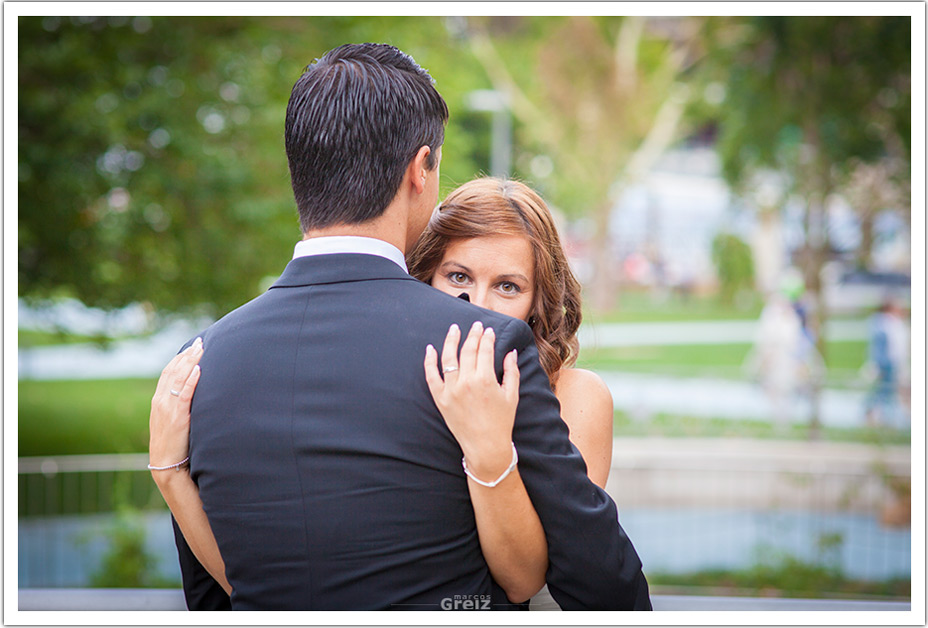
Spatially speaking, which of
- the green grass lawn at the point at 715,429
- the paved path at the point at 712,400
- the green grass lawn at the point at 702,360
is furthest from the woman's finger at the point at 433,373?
the green grass lawn at the point at 702,360

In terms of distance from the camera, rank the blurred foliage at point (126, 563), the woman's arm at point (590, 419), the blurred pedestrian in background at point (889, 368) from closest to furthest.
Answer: the woman's arm at point (590, 419), the blurred foliage at point (126, 563), the blurred pedestrian in background at point (889, 368)

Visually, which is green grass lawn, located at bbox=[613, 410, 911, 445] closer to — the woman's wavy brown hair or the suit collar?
the woman's wavy brown hair

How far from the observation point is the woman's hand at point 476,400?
150 cm

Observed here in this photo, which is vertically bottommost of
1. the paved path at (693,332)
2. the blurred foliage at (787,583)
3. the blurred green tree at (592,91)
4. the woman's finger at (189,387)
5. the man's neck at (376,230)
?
the blurred foliage at (787,583)

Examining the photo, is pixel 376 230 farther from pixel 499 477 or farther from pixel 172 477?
pixel 172 477

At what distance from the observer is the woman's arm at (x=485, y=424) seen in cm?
150

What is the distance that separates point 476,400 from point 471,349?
90 millimetres

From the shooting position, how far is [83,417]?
13.0m

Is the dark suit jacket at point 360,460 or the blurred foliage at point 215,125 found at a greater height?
the blurred foliage at point 215,125

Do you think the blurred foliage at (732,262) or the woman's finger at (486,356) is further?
the blurred foliage at (732,262)

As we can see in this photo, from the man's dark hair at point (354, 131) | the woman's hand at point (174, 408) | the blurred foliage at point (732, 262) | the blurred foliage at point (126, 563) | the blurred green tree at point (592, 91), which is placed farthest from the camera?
the blurred foliage at point (732, 262)

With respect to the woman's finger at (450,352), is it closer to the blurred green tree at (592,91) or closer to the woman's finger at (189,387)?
the woman's finger at (189,387)

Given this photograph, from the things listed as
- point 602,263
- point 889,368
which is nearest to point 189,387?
point 889,368

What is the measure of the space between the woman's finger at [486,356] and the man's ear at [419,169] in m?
0.35
